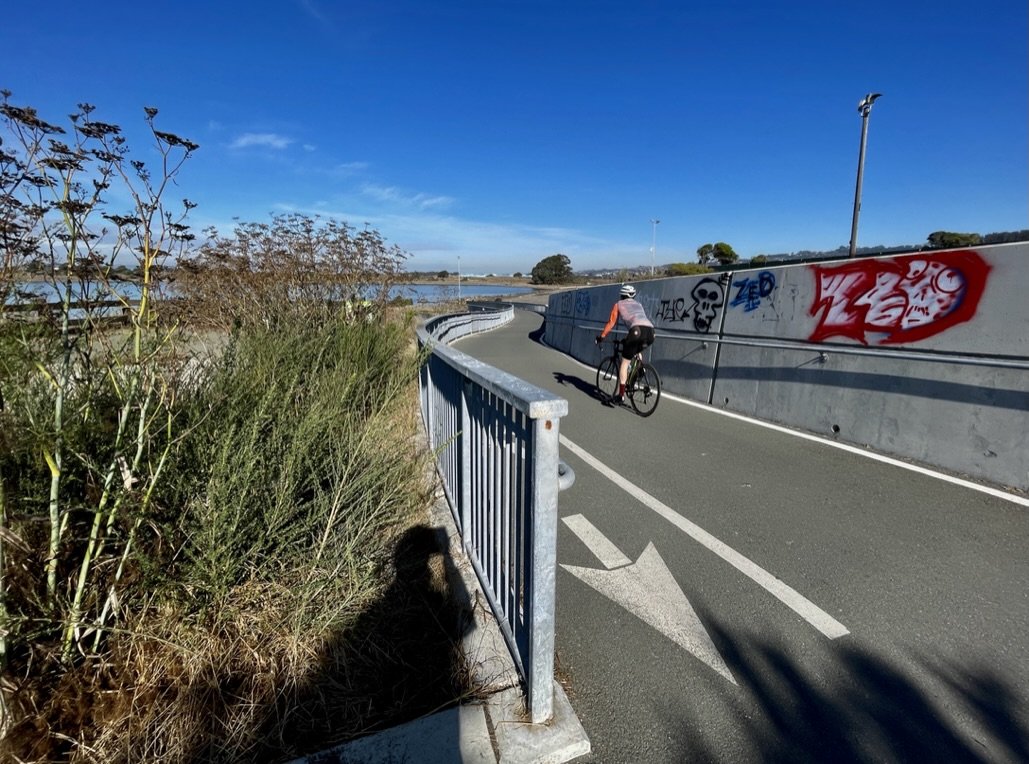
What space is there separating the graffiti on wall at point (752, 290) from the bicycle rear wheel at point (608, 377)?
6.82 ft

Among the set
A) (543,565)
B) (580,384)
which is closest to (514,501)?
(543,565)

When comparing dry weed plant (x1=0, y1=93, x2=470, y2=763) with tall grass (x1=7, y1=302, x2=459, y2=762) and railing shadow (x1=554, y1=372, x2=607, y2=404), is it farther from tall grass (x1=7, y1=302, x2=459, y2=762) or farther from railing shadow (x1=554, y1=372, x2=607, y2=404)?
railing shadow (x1=554, y1=372, x2=607, y2=404)

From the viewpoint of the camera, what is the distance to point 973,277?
4.88 metres

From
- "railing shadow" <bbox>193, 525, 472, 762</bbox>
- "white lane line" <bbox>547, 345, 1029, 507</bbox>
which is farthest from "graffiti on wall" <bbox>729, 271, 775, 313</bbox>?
"railing shadow" <bbox>193, 525, 472, 762</bbox>

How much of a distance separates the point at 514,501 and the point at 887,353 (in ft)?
17.5

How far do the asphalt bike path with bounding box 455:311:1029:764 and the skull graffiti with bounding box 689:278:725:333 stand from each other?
12.0ft

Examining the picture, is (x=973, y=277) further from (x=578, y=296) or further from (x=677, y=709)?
(x=578, y=296)

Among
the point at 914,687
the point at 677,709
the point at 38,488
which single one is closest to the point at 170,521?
the point at 38,488

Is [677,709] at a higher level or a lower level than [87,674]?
lower

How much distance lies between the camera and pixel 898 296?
219 inches

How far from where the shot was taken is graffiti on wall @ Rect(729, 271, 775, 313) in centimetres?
730

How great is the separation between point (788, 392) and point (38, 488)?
24.0 ft

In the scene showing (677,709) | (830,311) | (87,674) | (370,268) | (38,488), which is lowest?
(677,709)

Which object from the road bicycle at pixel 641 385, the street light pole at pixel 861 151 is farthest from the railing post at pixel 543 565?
the street light pole at pixel 861 151
